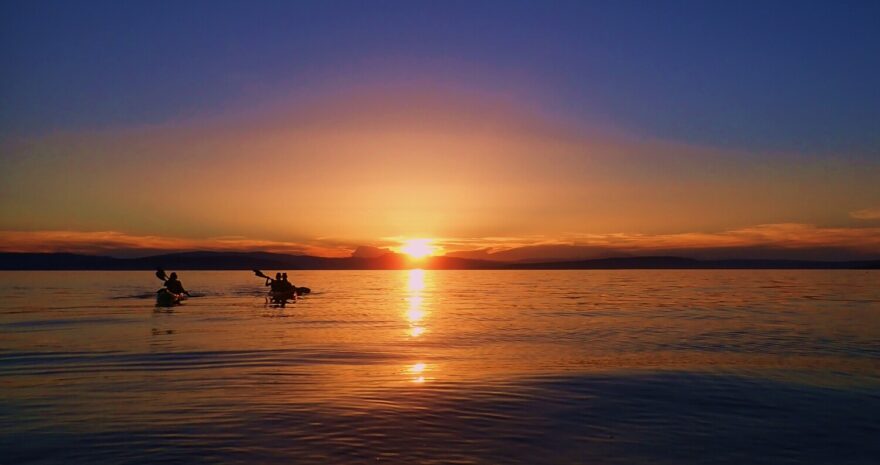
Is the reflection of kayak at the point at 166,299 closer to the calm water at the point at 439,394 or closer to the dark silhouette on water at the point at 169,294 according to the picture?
the dark silhouette on water at the point at 169,294

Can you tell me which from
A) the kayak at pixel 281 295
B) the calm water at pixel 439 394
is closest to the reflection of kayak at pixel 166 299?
the kayak at pixel 281 295

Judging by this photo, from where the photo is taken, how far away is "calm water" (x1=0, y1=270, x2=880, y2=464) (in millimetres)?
13398

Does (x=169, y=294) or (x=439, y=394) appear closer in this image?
(x=439, y=394)

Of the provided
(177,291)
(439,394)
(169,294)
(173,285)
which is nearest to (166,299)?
(169,294)

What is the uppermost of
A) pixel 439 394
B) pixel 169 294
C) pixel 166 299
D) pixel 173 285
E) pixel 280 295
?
pixel 173 285

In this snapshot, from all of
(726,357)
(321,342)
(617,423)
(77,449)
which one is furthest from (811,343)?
(77,449)

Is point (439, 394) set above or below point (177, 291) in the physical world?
below

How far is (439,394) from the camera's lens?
18.9m

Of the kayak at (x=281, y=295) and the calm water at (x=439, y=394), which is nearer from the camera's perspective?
the calm water at (x=439, y=394)

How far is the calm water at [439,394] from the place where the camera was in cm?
1340

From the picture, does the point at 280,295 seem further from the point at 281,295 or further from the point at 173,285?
the point at 173,285

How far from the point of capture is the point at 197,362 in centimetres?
2494

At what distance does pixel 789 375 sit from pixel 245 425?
17.4 metres

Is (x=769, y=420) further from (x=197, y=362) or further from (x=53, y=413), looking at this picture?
(x=197, y=362)
